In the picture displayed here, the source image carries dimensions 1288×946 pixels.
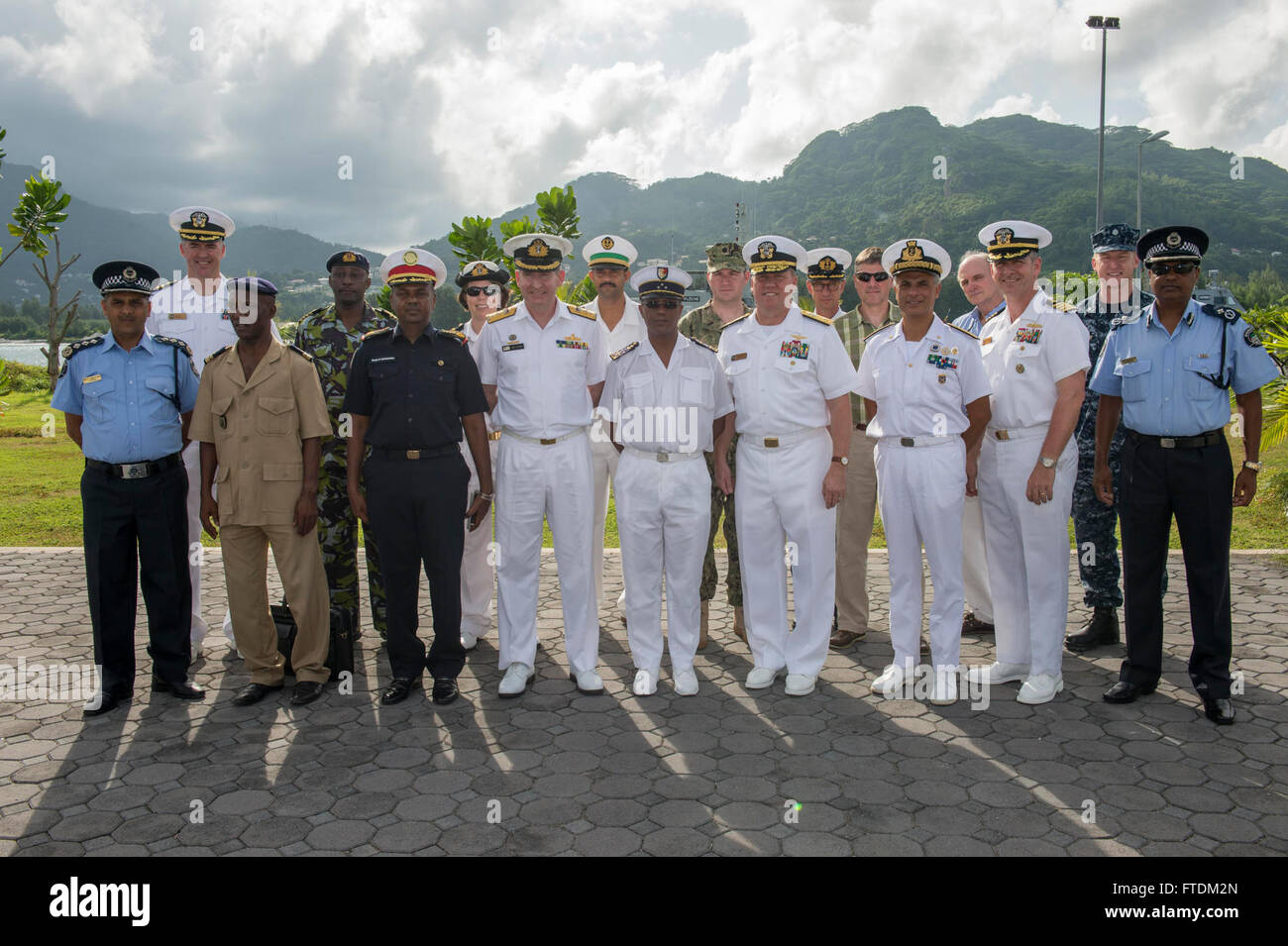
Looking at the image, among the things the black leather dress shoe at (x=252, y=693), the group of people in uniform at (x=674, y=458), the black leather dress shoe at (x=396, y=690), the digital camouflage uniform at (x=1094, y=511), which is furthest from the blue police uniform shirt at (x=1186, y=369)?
the black leather dress shoe at (x=252, y=693)

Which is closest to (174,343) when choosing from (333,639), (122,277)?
(122,277)

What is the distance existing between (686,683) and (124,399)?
3.34 metres

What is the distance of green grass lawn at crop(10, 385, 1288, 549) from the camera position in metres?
9.18

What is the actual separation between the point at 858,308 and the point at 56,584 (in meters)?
6.57

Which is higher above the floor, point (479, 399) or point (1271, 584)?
point (479, 399)

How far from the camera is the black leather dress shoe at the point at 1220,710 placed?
445 centimetres

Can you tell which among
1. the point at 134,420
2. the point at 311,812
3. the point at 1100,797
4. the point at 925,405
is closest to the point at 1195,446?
the point at 925,405

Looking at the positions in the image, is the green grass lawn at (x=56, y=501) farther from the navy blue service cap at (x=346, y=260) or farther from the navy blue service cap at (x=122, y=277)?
the navy blue service cap at (x=122, y=277)

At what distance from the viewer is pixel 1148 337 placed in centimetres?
473

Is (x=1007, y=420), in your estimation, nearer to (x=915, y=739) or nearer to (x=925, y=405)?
(x=925, y=405)

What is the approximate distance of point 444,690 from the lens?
194 inches

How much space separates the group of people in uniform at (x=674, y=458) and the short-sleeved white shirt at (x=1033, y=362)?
16 millimetres

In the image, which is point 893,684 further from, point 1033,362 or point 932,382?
point 1033,362

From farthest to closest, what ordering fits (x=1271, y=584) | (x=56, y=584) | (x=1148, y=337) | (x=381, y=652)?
1. (x=56, y=584)
2. (x=1271, y=584)
3. (x=381, y=652)
4. (x=1148, y=337)
